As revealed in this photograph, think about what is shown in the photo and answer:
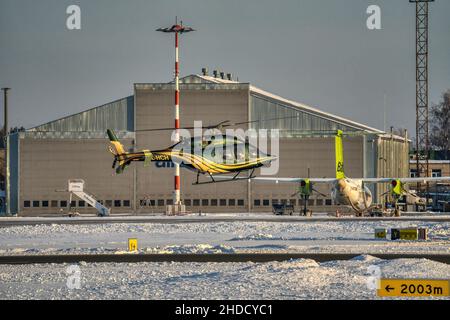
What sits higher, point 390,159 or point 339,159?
point 390,159

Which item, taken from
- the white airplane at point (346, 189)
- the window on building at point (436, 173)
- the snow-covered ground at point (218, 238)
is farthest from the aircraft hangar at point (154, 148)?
the window on building at point (436, 173)

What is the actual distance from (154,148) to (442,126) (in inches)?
3262

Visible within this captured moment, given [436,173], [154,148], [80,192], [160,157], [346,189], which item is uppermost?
[154,148]

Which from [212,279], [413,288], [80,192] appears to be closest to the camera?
[413,288]

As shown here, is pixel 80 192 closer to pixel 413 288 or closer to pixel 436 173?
pixel 436 173

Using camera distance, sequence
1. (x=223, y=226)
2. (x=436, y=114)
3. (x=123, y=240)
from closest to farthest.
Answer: (x=123, y=240) → (x=223, y=226) → (x=436, y=114)

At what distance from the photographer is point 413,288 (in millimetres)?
31297

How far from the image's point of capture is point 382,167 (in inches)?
4459

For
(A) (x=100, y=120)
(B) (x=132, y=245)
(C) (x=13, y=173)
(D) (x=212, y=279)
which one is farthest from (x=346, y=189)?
(D) (x=212, y=279)

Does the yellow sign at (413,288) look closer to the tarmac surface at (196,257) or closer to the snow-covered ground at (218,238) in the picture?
the tarmac surface at (196,257)

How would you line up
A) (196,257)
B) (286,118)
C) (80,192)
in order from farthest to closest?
(286,118) → (80,192) → (196,257)

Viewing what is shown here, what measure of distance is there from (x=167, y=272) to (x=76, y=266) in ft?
15.6
